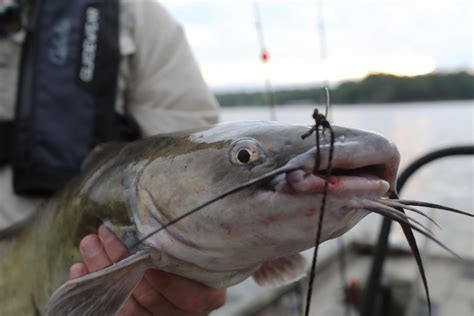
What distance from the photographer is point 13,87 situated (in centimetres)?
228

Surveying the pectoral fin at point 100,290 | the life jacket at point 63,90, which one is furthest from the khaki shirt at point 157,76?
the pectoral fin at point 100,290

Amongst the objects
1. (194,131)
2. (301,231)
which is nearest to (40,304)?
(194,131)

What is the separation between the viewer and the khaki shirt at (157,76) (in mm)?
2430

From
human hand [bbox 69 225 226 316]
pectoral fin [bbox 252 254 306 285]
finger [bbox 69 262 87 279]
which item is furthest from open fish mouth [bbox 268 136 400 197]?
finger [bbox 69 262 87 279]

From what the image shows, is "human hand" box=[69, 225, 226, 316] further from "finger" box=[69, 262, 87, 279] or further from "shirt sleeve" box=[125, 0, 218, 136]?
"shirt sleeve" box=[125, 0, 218, 136]

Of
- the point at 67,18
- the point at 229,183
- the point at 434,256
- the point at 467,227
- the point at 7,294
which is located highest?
the point at 67,18

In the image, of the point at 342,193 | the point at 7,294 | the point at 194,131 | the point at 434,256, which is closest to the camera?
the point at 342,193

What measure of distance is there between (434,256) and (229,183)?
5.24 m

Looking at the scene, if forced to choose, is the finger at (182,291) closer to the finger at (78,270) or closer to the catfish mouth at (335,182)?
the finger at (78,270)

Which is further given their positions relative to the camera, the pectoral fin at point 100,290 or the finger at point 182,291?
the finger at point 182,291

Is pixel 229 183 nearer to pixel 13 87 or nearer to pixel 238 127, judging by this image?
pixel 238 127

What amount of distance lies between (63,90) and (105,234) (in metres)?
1.09

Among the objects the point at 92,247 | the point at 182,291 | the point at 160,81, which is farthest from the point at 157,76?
the point at 182,291

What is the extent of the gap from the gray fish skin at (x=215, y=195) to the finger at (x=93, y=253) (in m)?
0.07
